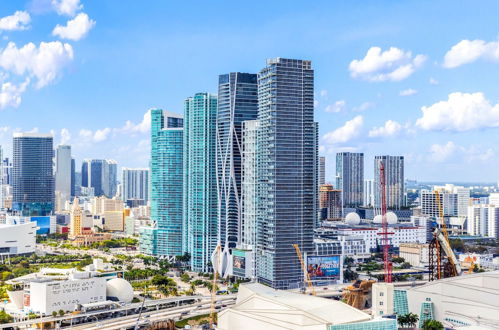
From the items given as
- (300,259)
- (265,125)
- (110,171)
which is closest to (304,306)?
(300,259)

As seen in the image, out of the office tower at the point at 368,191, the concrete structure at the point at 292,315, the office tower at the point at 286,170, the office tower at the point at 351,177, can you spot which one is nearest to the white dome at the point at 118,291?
the office tower at the point at 286,170

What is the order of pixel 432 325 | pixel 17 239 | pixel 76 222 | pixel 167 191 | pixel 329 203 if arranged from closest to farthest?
pixel 432 325 → pixel 167 191 → pixel 17 239 → pixel 76 222 → pixel 329 203

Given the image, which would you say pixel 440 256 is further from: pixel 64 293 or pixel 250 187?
pixel 64 293

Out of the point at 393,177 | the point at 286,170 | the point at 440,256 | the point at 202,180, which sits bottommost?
the point at 440,256

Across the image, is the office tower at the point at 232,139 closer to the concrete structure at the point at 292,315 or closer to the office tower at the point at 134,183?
the concrete structure at the point at 292,315

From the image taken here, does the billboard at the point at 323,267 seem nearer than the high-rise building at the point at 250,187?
Yes

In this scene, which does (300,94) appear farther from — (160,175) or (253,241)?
(160,175)

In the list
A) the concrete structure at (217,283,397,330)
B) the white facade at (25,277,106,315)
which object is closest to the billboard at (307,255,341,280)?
the white facade at (25,277,106,315)

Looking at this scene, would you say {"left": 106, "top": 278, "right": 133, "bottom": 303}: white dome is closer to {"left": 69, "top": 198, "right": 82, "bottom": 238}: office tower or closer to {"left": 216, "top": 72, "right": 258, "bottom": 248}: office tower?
{"left": 216, "top": 72, "right": 258, "bottom": 248}: office tower

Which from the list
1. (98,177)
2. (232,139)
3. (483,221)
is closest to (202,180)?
(232,139)
